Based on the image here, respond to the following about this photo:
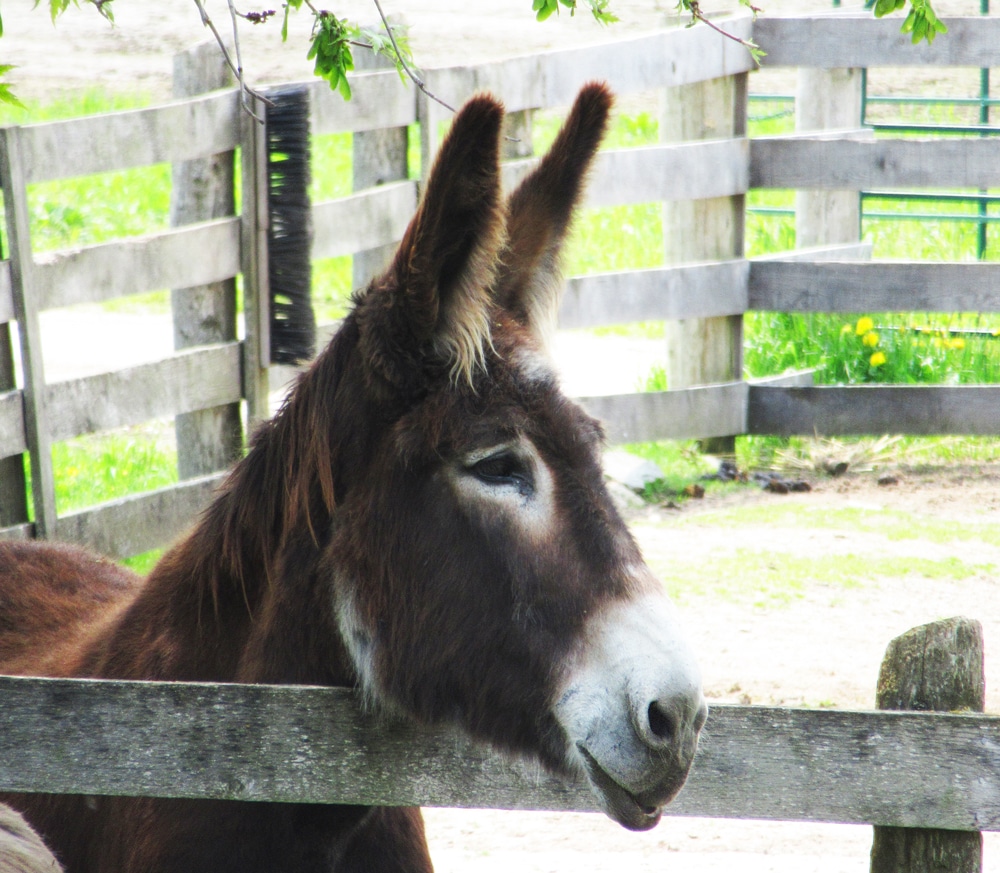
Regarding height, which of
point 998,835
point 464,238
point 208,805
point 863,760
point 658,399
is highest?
point 464,238

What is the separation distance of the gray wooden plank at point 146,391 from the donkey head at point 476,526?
10.5 ft

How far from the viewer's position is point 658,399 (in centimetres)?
715

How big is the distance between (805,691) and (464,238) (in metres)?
2.97

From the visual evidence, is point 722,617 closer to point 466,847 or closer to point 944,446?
point 466,847

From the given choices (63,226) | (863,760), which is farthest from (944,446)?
(63,226)

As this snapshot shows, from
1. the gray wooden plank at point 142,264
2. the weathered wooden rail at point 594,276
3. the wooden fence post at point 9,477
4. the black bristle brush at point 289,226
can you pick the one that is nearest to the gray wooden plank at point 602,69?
the weathered wooden rail at point 594,276

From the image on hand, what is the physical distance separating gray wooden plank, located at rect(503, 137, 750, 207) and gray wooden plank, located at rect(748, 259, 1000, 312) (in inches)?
22.9

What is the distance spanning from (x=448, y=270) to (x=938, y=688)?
3.56ft

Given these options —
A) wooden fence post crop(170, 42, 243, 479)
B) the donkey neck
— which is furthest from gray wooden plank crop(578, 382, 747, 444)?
the donkey neck

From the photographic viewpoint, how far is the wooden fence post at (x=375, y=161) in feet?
20.5

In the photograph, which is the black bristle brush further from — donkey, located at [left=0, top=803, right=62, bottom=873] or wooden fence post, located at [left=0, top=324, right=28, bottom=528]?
donkey, located at [left=0, top=803, right=62, bottom=873]

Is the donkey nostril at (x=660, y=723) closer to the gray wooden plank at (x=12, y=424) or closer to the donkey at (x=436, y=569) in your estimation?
the donkey at (x=436, y=569)

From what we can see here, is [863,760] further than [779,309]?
No

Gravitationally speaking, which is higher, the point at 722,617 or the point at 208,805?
the point at 208,805
